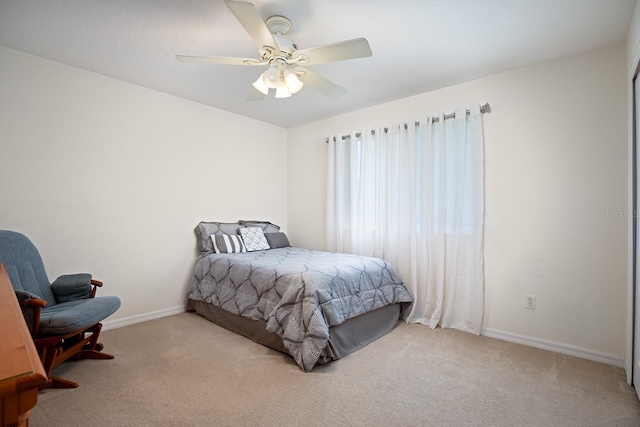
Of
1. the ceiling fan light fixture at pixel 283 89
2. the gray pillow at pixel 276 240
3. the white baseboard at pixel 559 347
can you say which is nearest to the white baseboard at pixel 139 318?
the gray pillow at pixel 276 240

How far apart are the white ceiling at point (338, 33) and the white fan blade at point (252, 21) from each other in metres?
0.23

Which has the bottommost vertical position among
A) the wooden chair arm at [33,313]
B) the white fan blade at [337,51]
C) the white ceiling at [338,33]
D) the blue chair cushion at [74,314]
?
the blue chair cushion at [74,314]

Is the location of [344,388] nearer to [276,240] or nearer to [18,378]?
[18,378]

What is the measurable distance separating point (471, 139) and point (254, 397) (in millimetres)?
2785

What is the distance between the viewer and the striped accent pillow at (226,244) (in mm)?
3580

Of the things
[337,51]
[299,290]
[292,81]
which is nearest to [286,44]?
[292,81]

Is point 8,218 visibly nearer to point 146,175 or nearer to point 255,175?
point 146,175

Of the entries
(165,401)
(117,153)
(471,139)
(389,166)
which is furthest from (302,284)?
(117,153)

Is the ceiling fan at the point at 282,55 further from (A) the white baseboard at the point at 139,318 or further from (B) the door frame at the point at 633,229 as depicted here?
(A) the white baseboard at the point at 139,318

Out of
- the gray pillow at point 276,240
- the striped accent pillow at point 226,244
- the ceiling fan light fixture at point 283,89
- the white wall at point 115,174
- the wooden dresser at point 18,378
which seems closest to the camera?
the wooden dresser at point 18,378

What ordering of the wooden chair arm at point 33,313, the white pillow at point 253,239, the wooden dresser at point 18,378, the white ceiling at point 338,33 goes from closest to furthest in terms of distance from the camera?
the wooden dresser at point 18,378
the wooden chair arm at point 33,313
the white ceiling at point 338,33
the white pillow at point 253,239

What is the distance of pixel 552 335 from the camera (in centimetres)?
260

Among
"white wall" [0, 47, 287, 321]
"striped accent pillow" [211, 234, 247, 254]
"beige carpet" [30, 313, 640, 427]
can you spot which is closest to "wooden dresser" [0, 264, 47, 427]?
"beige carpet" [30, 313, 640, 427]

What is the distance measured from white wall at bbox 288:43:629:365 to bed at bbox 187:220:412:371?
1.05 m
